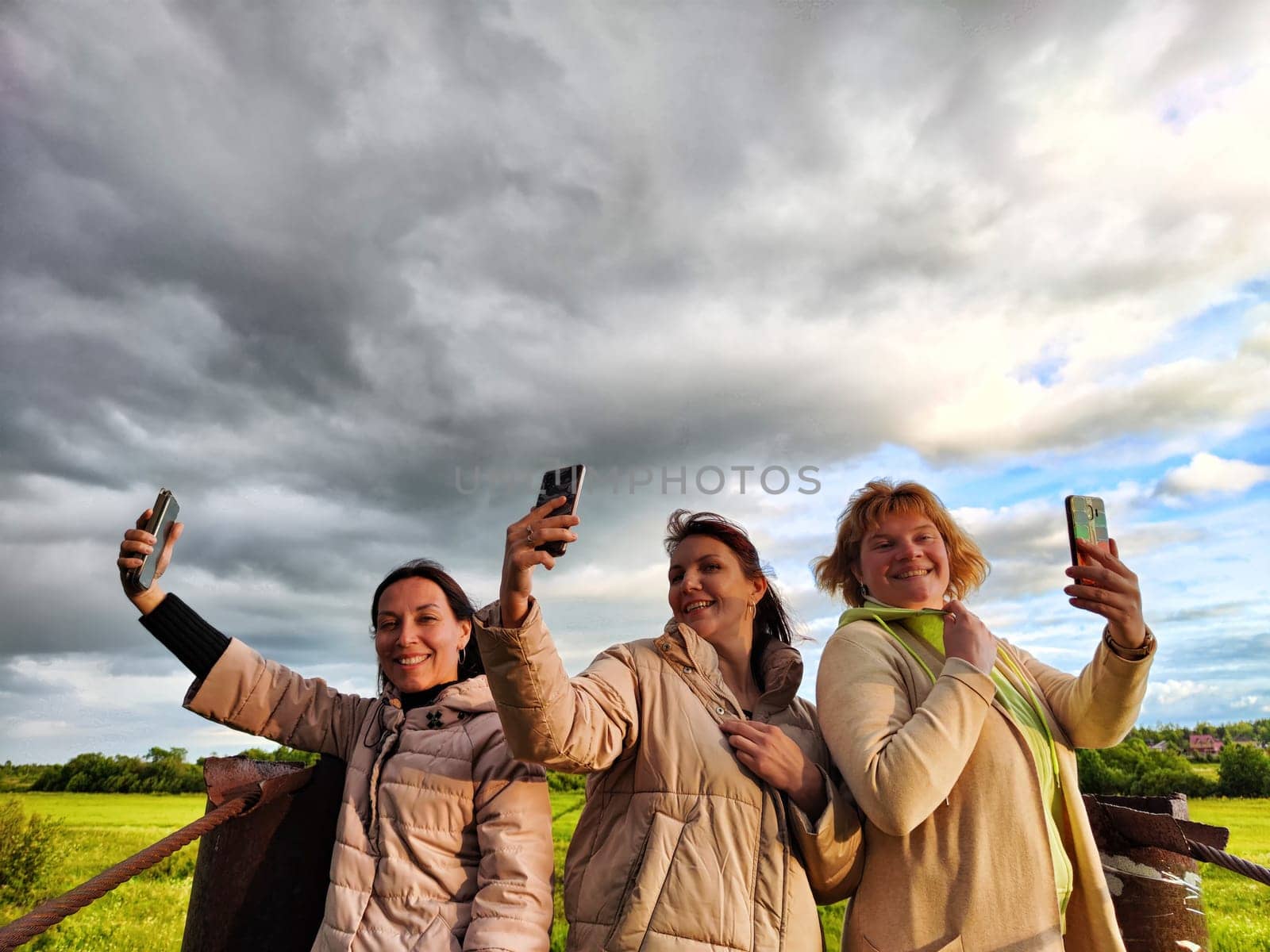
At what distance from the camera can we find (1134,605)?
10.5ft

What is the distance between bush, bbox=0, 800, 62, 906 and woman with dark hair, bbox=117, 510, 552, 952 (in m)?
10.4

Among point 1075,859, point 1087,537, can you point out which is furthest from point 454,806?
point 1087,537

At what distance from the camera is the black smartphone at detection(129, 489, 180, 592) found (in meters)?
3.52

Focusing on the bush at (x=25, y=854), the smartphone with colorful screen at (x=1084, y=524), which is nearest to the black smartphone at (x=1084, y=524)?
the smartphone with colorful screen at (x=1084, y=524)

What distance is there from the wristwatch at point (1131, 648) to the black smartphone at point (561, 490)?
92.0 inches

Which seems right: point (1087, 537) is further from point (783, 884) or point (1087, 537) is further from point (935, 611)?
point (783, 884)

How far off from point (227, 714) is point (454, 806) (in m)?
1.12

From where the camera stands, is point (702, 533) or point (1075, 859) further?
point (702, 533)

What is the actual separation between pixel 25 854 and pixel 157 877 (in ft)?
5.71

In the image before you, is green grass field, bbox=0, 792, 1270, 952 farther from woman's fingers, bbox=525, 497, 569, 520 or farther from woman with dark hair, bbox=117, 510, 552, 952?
woman's fingers, bbox=525, 497, 569, 520

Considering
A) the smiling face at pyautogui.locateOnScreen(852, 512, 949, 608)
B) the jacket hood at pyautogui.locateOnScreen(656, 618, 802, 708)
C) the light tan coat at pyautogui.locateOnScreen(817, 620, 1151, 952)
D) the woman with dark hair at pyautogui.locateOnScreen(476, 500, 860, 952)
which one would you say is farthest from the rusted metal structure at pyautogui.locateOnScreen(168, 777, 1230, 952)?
the jacket hood at pyautogui.locateOnScreen(656, 618, 802, 708)

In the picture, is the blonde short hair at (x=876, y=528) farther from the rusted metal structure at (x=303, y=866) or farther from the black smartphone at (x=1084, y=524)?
the rusted metal structure at (x=303, y=866)

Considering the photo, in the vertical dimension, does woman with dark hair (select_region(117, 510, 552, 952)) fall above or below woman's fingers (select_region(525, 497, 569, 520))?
below

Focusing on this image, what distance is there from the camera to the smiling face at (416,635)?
141 inches
